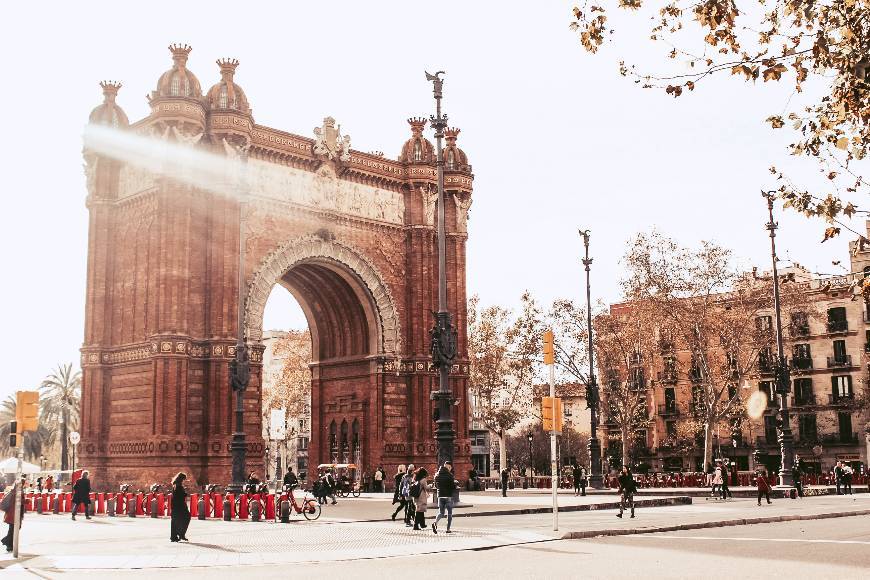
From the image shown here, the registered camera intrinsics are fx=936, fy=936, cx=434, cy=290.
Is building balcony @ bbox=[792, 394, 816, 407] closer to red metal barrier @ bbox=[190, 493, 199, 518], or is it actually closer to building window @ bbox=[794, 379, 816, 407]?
building window @ bbox=[794, 379, 816, 407]

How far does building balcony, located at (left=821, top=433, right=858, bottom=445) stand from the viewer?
6604cm

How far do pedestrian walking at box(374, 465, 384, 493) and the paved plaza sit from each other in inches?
588

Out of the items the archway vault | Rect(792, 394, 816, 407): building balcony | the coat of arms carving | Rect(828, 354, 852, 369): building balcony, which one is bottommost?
Rect(792, 394, 816, 407): building balcony

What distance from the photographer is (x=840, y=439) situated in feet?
218

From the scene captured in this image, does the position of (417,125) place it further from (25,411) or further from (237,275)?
(25,411)

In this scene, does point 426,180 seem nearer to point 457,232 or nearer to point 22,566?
point 457,232

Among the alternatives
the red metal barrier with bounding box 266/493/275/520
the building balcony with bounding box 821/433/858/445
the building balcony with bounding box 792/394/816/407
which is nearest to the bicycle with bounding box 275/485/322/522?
the red metal barrier with bounding box 266/493/275/520

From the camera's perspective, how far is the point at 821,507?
98.4ft

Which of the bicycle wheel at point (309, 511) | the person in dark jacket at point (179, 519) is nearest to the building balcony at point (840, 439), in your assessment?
the bicycle wheel at point (309, 511)

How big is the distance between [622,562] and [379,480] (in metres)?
29.7

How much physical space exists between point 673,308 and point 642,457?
93.0 feet

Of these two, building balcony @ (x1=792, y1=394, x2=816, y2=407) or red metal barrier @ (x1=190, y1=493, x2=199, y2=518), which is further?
building balcony @ (x1=792, y1=394, x2=816, y2=407)

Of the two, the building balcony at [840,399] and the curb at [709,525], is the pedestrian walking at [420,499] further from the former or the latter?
the building balcony at [840,399]

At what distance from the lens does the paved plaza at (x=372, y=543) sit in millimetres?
15242
